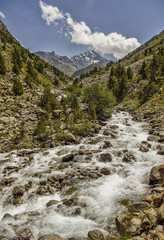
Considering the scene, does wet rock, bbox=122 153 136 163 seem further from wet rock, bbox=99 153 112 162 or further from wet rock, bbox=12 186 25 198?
wet rock, bbox=12 186 25 198

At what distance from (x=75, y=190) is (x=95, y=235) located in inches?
165

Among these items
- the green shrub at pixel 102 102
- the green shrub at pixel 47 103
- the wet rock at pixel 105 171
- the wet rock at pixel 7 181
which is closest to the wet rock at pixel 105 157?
the wet rock at pixel 105 171

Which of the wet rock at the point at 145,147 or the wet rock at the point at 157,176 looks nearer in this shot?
the wet rock at the point at 157,176

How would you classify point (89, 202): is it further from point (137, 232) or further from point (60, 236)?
point (137, 232)

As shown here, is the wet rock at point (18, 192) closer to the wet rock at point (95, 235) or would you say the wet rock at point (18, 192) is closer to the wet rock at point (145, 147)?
the wet rock at point (95, 235)

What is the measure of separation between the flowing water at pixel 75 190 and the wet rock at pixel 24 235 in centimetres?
37

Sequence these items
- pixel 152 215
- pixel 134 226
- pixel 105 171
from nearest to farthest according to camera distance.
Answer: pixel 134 226 → pixel 152 215 → pixel 105 171

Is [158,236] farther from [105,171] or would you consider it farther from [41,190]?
[41,190]

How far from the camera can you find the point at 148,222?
6.27m

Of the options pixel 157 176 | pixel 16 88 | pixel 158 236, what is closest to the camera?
pixel 158 236

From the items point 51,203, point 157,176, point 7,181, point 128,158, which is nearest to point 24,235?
point 51,203

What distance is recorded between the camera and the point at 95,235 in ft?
22.0

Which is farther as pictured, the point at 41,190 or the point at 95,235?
the point at 41,190

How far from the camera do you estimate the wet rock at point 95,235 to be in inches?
260
